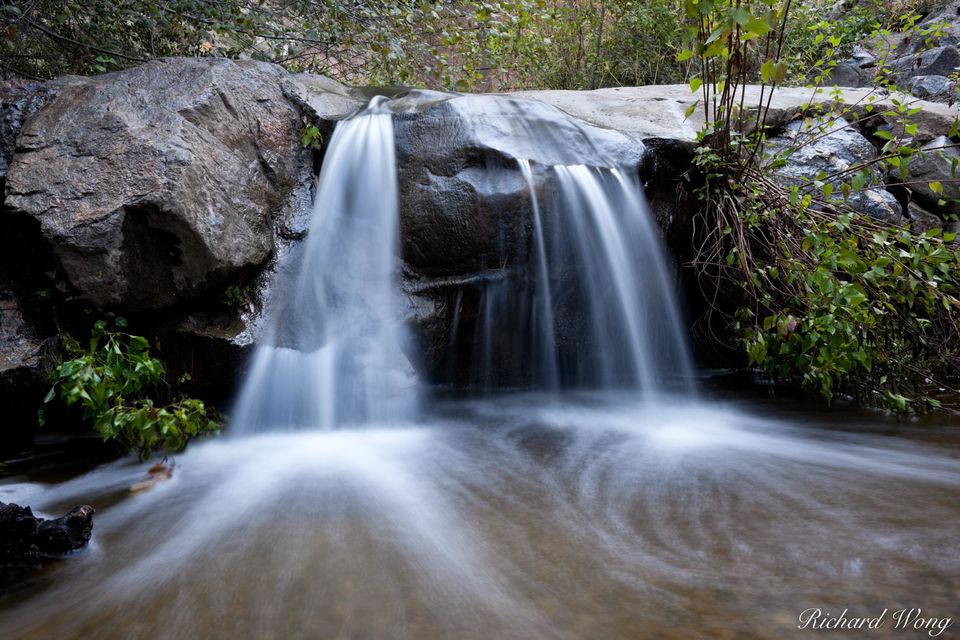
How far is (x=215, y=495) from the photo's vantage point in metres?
2.67

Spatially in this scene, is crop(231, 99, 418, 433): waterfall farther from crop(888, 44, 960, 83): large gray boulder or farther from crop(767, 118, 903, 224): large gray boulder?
crop(888, 44, 960, 83): large gray boulder

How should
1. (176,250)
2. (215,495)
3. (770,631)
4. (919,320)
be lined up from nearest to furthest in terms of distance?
(770,631)
(215,495)
(176,250)
(919,320)

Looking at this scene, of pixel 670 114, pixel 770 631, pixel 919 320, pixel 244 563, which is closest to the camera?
pixel 770 631

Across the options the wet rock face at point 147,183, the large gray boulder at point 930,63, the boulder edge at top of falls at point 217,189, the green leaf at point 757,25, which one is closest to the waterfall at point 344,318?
the boulder edge at top of falls at point 217,189

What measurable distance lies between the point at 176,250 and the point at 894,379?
4.34 metres

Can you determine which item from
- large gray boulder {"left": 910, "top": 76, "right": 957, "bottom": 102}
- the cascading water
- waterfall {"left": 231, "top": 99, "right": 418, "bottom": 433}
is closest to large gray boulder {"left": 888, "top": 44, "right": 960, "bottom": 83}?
large gray boulder {"left": 910, "top": 76, "right": 957, "bottom": 102}

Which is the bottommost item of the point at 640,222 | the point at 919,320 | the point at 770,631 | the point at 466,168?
the point at 770,631

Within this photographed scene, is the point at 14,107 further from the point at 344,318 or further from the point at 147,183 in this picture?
the point at 344,318

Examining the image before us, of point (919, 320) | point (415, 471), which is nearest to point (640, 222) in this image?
point (919, 320)

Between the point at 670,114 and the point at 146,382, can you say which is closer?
the point at 146,382

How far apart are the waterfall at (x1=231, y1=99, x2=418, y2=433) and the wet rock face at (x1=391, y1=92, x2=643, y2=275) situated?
0.13 m

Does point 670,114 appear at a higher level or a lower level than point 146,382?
higher

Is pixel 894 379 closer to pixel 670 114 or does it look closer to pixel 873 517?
pixel 873 517

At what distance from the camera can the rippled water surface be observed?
1.72 m
